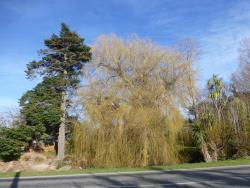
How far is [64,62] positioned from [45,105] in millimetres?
5364

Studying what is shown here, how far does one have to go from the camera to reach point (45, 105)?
34.1m

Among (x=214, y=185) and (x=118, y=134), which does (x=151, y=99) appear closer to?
(x=118, y=134)

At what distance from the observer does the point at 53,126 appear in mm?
34531

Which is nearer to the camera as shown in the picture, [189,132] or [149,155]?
[149,155]

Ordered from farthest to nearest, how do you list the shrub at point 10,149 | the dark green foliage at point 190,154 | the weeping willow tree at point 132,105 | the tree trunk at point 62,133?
the tree trunk at point 62,133 < the shrub at point 10,149 < the dark green foliage at point 190,154 < the weeping willow tree at point 132,105

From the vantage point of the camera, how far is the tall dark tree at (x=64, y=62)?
112 feet

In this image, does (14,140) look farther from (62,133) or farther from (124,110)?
(124,110)

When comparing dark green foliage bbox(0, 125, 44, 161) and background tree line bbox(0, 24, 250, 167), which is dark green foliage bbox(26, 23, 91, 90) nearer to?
background tree line bbox(0, 24, 250, 167)

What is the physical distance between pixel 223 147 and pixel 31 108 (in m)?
19.9

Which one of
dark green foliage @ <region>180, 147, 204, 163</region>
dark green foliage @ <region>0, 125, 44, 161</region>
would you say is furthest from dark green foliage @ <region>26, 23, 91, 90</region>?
dark green foliage @ <region>180, 147, 204, 163</region>

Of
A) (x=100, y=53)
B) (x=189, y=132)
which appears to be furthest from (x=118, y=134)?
(x=100, y=53)

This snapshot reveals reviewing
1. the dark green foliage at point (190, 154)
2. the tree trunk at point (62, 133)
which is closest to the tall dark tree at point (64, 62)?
the tree trunk at point (62, 133)

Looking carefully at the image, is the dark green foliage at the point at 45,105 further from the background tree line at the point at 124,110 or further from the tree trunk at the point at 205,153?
the tree trunk at the point at 205,153

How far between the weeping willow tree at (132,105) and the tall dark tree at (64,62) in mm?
3535
